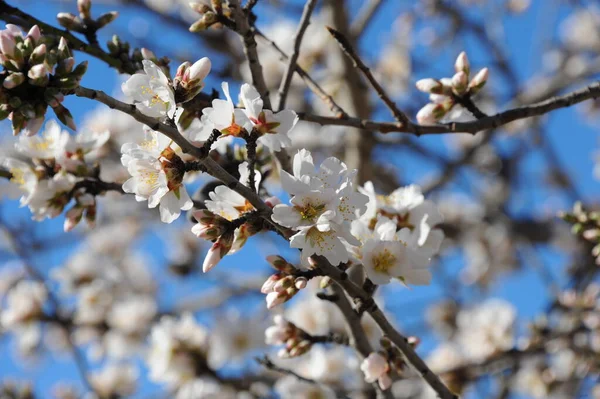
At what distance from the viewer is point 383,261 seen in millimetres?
1500

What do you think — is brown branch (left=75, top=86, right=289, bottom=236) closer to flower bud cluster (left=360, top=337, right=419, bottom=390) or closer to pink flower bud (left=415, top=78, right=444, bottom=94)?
flower bud cluster (left=360, top=337, right=419, bottom=390)

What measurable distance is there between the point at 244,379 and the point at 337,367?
51 cm

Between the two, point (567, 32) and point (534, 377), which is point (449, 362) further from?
point (567, 32)

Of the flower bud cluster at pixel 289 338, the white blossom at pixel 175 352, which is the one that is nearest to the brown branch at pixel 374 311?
the flower bud cluster at pixel 289 338

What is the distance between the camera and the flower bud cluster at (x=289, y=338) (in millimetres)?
1824

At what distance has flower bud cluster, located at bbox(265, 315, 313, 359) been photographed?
1824mm

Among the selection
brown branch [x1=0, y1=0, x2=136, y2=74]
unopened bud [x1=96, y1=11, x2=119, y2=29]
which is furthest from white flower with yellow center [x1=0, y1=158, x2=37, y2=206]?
unopened bud [x1=96, y1=11, x2=119, y2=29]

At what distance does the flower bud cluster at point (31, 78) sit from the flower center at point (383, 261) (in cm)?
81

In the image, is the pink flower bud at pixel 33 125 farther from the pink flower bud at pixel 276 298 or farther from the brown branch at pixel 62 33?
the pink flower bud at pixel 276 298

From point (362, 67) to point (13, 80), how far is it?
0.88 meters

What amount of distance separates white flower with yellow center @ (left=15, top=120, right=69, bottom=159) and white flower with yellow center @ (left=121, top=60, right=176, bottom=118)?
0.61 metres

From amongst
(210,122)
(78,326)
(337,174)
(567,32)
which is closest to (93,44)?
(210,122)

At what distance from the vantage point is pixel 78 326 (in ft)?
13.0

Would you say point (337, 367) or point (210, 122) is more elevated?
point (337, 367)
